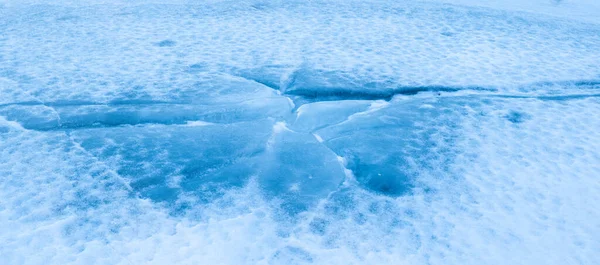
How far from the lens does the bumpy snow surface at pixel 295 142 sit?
41.8 inches

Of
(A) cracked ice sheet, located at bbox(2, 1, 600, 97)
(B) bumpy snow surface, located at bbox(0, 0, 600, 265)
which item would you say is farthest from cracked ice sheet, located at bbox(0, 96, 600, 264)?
(A) cracked ice sheet, located at bbox(2, 1, 600, 97)

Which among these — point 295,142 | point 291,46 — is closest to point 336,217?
point 295,142

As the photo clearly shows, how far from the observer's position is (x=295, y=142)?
4.66 feet

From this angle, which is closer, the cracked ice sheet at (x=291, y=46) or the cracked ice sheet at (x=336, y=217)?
the cracked ice sheet at (x=336, y=217)

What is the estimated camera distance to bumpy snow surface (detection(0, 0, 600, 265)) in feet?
3.49

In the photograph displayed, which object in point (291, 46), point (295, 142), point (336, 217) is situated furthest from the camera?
point (291, 46)

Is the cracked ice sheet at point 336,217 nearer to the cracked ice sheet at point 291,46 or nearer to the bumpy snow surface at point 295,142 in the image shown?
the bumpy snow surface at point 295,142

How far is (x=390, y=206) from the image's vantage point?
117cm

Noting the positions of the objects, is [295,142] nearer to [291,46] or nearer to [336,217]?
[336,217]

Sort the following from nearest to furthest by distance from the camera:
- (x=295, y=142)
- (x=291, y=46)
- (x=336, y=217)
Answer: (x=336, y=217) → (x=295, y=142) → (x=291, y=46)

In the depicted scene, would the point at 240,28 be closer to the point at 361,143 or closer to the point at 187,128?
the point at 187,128

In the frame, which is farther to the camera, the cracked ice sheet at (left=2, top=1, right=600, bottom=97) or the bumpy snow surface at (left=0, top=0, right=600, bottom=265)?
the cracked ice sheet at (left=2, top=1, right=600, bottom=97)

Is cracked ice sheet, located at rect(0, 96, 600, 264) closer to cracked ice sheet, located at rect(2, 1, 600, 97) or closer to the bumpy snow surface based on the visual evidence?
the bumpy snow surface

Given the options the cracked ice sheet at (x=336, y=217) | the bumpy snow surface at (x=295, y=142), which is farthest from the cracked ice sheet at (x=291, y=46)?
the cracked ice sheet at (x=336, y=217)
